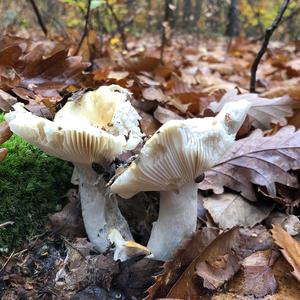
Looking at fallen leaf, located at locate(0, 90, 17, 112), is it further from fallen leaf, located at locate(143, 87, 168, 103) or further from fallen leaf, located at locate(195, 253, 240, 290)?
fallen leaf, located at locate(195, 253, 240, 290)

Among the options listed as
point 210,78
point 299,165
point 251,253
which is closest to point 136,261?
point 251,253

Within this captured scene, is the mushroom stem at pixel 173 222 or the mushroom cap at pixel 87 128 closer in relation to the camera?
the mushroom cap at pixel 87 128

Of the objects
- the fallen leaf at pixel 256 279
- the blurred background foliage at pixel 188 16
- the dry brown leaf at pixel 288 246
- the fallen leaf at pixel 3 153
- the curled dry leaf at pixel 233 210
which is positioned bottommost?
the blurred background foliage at pixel 188 16

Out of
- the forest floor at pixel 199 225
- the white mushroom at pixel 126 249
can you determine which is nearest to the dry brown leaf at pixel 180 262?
the forest floor at pixel 199 225

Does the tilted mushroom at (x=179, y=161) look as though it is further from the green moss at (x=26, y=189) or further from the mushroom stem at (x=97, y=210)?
the green moss at (x=26, y=189)

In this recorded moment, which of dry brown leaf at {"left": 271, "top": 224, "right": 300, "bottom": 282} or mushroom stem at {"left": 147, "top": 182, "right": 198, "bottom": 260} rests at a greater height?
mushroom stem at {"left": 147, "top": 182, "right": 198, "bottom": 260}

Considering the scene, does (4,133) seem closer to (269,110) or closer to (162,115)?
(162,115)

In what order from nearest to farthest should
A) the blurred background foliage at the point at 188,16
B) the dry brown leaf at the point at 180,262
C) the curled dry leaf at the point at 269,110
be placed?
the dry brown leaf at the point at 180,262 < the curled dry leaf at the point at 269,110 < the blurred background foliage at the point at 188,16

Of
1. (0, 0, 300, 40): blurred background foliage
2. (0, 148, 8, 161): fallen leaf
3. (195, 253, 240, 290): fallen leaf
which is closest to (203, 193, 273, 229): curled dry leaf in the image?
(195, 253, 240, 290): fallen leaf
